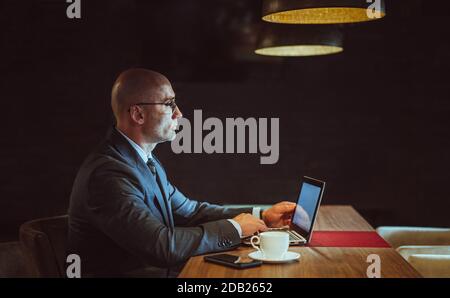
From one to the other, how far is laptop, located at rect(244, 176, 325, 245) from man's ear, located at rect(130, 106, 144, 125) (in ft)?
2.19

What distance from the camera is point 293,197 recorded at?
5.08m

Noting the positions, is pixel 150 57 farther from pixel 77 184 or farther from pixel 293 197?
pixel 77 184

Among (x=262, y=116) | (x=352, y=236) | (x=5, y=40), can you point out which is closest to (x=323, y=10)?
(x=352, y=236)

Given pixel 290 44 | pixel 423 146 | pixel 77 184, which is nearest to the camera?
pixel 77 184

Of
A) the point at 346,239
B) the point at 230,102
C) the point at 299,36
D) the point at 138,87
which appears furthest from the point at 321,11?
the point at 230,102

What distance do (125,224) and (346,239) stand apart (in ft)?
2.83

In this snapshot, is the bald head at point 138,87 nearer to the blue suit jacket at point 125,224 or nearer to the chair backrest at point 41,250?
the blue suit jacket at point 125,224

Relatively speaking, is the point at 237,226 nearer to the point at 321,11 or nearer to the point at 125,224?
the point at 125,224

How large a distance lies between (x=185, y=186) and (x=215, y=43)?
1148 mm

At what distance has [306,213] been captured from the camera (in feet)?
8.06

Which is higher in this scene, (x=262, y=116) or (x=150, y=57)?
(x=150, y=57)

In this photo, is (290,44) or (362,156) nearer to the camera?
(290,44)

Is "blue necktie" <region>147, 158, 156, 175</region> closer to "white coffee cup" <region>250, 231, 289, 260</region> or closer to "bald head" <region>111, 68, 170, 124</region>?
"bald head" <region>111, 68, 170, 124</region>

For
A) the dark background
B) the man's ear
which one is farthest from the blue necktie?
the dark background
